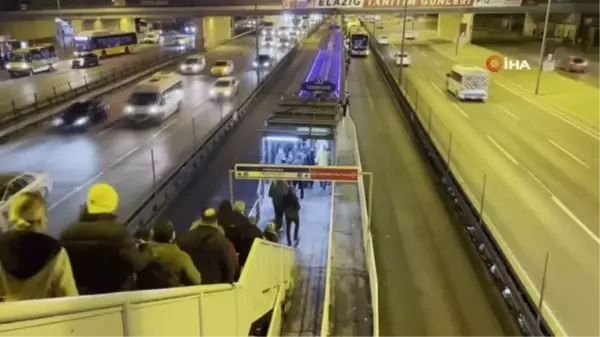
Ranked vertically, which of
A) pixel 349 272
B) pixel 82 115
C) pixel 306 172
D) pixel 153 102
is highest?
pixel 306 172

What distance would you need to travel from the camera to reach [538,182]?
739 inches

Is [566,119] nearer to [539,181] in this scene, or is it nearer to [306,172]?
[539,181]

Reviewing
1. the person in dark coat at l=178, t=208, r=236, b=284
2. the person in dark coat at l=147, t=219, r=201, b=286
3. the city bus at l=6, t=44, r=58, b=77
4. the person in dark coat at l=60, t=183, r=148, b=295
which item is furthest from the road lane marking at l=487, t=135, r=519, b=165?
the city bus at l=6, t=44, r=58, b=77

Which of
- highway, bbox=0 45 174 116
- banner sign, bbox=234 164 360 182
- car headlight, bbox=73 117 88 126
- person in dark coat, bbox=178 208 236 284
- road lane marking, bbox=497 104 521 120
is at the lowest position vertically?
car headlight, bbox=73 117 88 126

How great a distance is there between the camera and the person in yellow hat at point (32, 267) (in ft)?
10.2

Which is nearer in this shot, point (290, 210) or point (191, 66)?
point (290, 210)

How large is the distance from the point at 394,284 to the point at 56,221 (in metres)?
10.2

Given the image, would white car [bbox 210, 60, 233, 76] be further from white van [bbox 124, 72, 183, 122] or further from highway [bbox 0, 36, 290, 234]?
highway [bbox 0, 36, 290, 234]

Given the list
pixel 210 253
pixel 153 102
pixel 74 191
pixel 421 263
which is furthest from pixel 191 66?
pixel 210 253

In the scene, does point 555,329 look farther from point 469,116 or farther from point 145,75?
point 145,75

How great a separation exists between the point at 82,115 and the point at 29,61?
18.2 metres

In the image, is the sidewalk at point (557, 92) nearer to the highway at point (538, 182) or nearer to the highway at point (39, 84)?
the highway at point (538, 182)

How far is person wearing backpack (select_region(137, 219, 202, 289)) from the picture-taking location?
4238mm

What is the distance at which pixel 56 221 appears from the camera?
55.8 ft
